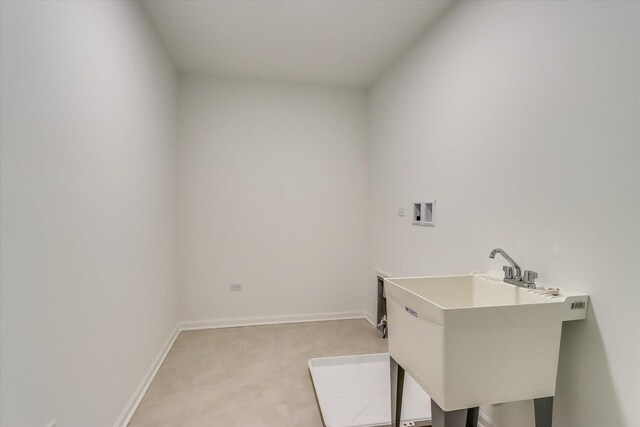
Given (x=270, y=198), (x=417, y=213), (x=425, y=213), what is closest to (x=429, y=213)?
(x=425, y=213)

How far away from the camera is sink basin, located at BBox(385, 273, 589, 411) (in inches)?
45.3

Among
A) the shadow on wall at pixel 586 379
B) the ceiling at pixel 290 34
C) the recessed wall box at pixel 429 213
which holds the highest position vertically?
the ceiling at pixel 290 34

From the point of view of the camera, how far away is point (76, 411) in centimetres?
133

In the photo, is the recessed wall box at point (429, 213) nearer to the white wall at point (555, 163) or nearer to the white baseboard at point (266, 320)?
the white wall at point (555, 163)

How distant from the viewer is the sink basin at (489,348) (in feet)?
3.78

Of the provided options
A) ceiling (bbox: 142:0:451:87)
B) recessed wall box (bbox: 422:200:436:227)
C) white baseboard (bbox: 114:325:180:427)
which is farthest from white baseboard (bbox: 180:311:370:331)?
ceiling (bbox: 142:0:451:87)

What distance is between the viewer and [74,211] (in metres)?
1.36

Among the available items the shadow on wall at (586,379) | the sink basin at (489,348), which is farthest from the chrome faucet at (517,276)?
the shadow on wall at (586,379)

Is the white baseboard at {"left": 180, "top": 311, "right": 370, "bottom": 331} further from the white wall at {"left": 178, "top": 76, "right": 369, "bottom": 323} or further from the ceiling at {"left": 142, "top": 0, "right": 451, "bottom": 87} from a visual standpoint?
the ceiling at {"left": 142, "top": 0, "right": 451, "bottom": 87}

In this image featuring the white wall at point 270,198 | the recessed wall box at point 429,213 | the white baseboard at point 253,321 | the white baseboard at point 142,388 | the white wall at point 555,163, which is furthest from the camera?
the white wall at point 270,198

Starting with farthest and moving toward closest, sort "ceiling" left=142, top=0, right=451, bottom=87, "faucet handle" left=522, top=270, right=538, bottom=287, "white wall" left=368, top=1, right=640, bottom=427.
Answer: "ceiling" left=142, top=0, right=451, bottom=87 → "faucet handle" left=522, top=270, right=538, bottom=287 → "white wall" left=368, top=1, right=640, bottom=427

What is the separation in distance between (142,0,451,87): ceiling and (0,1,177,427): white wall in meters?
0.38

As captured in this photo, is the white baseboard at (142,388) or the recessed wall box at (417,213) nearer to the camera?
Result: the white baseboard at (142,388)

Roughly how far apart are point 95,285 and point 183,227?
1.84 meters
